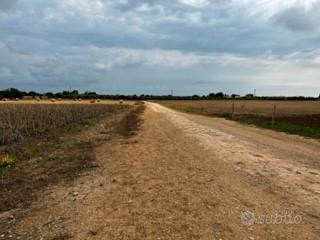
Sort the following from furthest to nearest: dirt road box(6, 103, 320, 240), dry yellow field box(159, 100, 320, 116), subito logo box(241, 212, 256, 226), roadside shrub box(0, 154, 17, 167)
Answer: dry yellow field box(159, 100, 320, 116) → roadside shrub box(0, 154, 17, 167) → subito logo box(241, 212, 256, 226) → dirt road box(6, 103, 320, 240)

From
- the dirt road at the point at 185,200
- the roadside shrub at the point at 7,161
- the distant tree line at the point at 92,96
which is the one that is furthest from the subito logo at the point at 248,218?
the distant tree line at the point at 92,96

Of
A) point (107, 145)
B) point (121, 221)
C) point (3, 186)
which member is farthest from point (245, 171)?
point (107, 145)

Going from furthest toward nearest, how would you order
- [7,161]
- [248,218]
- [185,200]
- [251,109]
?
[251,109] < [7,161] < [185,200] < [248,218]

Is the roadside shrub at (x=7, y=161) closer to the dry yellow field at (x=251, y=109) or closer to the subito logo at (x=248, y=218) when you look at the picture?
the subito logo at (x=248, y=218)

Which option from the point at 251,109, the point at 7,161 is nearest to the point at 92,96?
the point at 251,109

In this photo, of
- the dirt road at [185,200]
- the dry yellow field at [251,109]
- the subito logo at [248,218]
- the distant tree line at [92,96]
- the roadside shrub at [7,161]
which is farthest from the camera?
the distant tree line at [92,96]

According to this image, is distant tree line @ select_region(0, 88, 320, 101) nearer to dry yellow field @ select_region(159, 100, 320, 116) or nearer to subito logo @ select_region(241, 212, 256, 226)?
dry yellow field @ select_region(159, 100, 320, 116)

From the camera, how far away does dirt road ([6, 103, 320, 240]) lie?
625cm

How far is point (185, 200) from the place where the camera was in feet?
25.4

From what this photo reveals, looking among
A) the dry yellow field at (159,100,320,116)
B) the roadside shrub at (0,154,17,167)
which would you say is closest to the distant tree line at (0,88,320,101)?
the dry yellow field at (159,100,320,116)

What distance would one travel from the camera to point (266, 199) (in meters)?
7.87

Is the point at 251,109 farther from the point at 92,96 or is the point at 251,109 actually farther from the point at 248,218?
the point at 92,96

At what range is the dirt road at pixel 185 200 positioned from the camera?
6250 mm

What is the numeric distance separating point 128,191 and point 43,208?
1.71 metres
